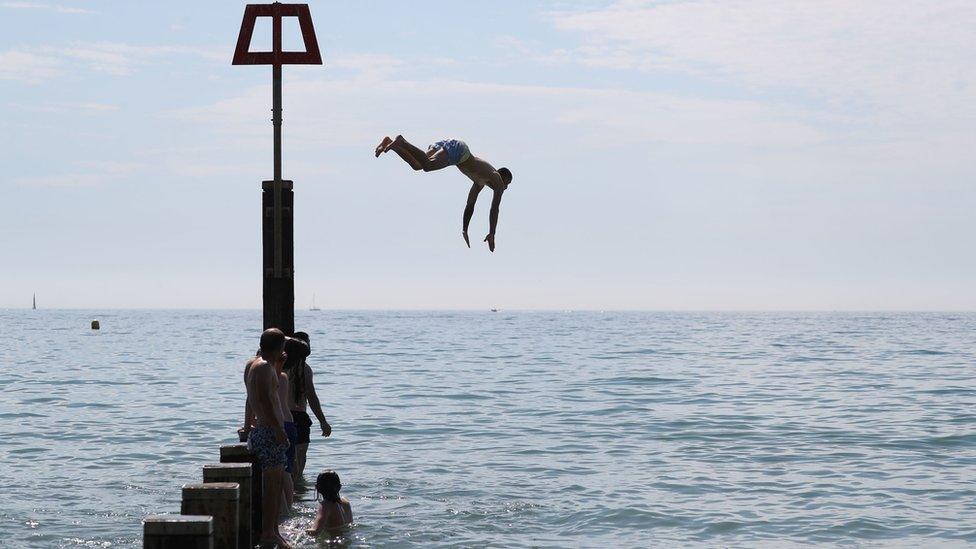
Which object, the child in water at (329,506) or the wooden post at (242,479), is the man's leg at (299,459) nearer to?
the child in water at (329,506)

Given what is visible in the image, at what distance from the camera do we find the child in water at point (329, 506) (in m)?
13.2

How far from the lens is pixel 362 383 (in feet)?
129

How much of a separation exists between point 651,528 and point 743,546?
1403 mm

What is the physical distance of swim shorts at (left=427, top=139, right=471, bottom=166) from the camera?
11.2 meters

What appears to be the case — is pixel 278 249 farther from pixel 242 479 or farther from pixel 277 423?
pixel 242 479

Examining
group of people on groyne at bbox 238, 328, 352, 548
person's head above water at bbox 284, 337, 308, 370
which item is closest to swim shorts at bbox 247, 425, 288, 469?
group of people on groyne at bbox 238, 328, 352, 548

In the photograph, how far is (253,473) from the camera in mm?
11492

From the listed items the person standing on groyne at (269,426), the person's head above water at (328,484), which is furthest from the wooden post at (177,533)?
the person's head above water at (328,484)

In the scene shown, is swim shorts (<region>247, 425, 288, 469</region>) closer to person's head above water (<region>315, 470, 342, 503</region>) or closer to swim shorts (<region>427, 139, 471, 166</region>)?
person's head above water (<region>315, 470, 342, 503</region>)

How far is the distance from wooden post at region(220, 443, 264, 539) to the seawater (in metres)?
1.61

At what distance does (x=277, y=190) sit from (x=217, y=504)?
232 inches

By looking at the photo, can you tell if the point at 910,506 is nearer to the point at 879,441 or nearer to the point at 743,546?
the point at 743,546

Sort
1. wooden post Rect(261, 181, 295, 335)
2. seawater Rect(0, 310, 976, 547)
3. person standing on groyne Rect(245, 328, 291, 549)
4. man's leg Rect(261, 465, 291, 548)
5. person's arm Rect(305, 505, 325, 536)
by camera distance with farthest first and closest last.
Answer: wooden post Rect(261, 181, 295, 335) → seawater Rect(0, 310, 976, 547) → person's arm Rect(305, 505, 325, 536) → man's leg Rect(261, 465, 291, 548) → person standing on groyne Rect(245, 328, 291, 549)

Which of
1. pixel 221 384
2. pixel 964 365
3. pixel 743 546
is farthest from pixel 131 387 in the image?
pixel 964 365
